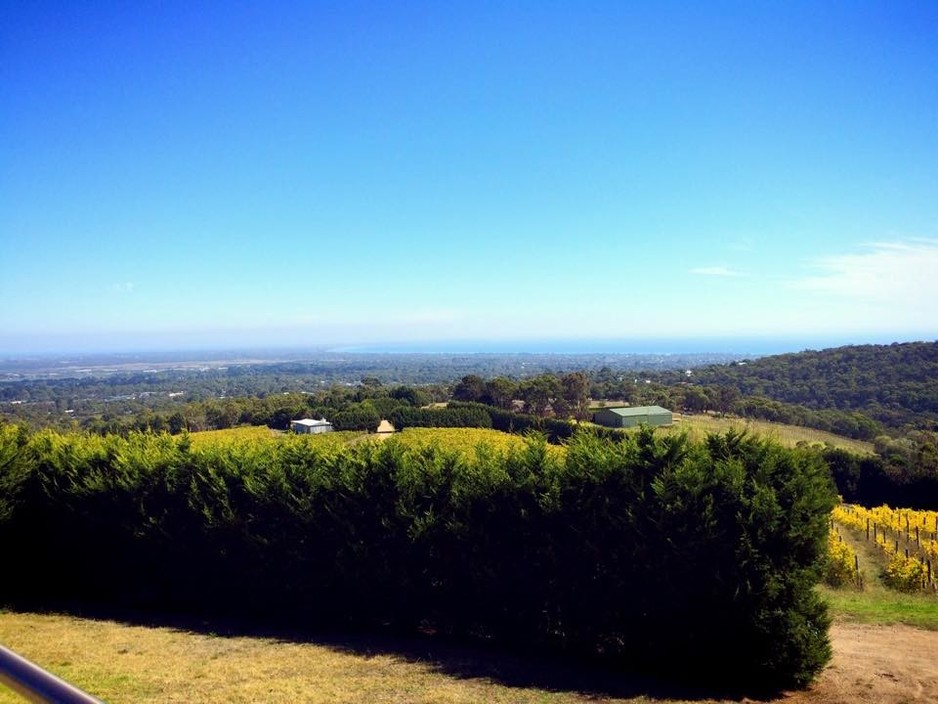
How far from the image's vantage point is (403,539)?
970 centimetres

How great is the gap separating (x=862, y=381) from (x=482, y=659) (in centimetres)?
5793

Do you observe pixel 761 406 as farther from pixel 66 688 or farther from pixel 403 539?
pixel 66 688

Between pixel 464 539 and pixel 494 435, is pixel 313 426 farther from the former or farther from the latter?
pixel 464 539

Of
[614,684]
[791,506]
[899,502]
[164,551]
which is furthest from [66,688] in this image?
[899,502]

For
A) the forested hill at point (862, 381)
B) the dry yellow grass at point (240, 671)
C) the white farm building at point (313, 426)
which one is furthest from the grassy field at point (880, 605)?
the forested hill at point (862, 381)

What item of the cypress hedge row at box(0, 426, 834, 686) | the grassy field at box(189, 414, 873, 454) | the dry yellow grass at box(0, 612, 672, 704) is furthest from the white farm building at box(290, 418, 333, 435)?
the dry yellow grass at box(0, 612, 672, 704)

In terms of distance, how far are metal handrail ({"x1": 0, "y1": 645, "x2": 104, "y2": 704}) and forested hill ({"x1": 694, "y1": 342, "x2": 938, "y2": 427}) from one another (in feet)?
186

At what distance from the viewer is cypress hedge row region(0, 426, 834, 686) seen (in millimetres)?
7625

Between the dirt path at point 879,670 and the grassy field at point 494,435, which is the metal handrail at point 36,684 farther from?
the grassy field at point 494,435

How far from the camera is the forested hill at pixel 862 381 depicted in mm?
48375

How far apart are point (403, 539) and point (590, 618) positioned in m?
3.23

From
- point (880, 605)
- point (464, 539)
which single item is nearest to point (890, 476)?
point (880, 605)

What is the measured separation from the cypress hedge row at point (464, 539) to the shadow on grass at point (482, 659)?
0.22 metres

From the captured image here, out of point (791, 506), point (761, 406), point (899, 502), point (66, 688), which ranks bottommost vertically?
point (899, 502)
